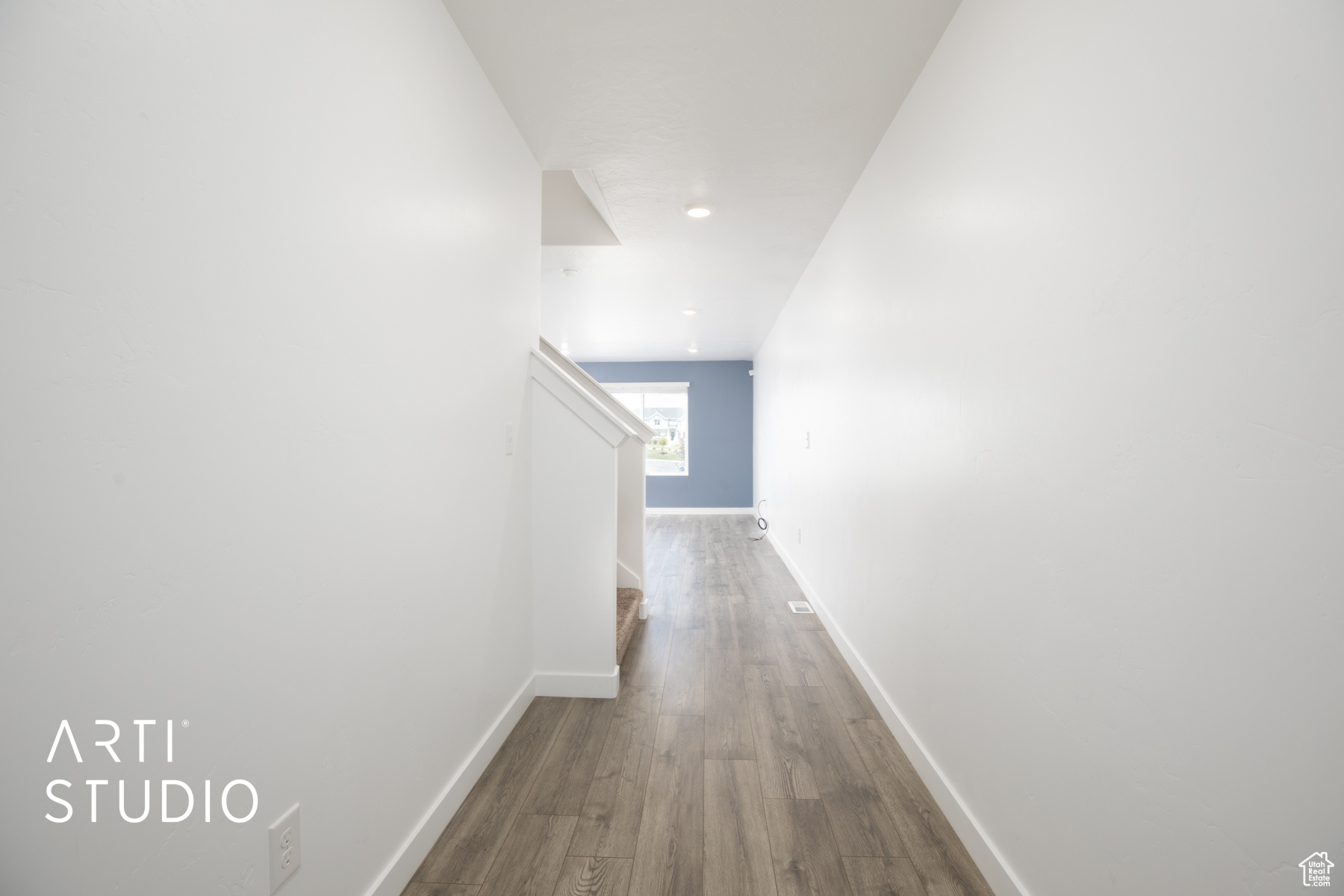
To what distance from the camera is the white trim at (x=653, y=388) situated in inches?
358

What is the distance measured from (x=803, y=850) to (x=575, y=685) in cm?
128

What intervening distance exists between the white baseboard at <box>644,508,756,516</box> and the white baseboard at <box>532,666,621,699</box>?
20.6 ft

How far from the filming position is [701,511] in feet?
29.9

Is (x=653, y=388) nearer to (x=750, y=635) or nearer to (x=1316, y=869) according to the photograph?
(x=750, y=635)

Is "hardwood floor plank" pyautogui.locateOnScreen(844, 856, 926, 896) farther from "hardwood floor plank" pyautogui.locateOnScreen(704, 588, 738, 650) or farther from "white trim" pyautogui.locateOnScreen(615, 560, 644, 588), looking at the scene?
"white trim" pyautogui.locateOnScreen(615, 560, 644, 588)

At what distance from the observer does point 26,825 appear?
69 cm

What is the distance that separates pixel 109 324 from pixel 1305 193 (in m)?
1.48

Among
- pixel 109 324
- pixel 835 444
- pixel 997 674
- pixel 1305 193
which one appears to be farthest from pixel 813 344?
pixel 109 324

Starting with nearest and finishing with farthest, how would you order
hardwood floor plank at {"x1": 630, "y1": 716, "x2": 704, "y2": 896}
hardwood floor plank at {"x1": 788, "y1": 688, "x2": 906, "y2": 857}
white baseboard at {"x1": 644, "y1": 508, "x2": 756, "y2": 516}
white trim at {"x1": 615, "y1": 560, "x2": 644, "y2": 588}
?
hardwood floor plank at {"x1": 630, "y1": 716, "x2": 704, "y2": 896} < hardwood floor plank at {"x1": 788, "y1": 688, "x2": 906, "y2": 857} < white trim at {"x1": 615, "y1": 560, "x2": 644, "y2": 588} < white baseboard at {"x1": 644, "y1": 508, "x2": 756, "y2": 516}

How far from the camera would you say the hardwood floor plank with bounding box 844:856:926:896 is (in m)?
1.53

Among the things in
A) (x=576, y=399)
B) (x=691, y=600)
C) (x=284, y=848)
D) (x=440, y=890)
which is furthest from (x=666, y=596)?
(x=284, y=848)

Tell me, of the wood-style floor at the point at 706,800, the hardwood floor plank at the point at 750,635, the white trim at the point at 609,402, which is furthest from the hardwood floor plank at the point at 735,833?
the white trim at the point at 609,402

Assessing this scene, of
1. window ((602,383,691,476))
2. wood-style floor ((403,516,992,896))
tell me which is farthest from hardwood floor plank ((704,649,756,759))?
window ((602,383,691,476))

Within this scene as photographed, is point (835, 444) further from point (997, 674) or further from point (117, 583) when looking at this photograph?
point (117, 583)
